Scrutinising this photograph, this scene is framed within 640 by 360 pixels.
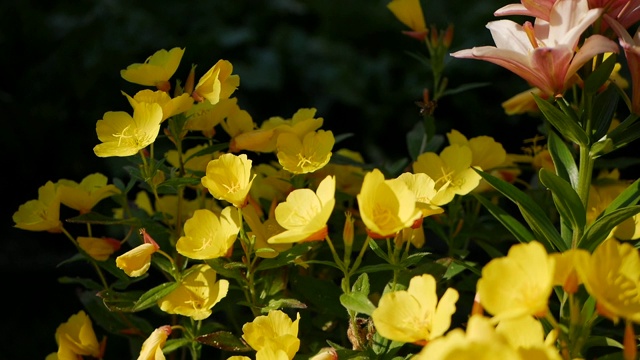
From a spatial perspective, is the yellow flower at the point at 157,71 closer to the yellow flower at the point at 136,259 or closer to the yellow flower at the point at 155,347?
the yellow flower at the point at 136,259

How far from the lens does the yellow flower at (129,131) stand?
38.9 inches

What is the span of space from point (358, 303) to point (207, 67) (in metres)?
1.76

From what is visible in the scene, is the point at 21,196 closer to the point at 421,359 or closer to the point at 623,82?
the point at 623,82

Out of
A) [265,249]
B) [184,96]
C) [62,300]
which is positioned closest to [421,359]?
[265,249]

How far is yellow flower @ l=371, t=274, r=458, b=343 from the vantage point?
0.76 meters

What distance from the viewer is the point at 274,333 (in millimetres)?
896

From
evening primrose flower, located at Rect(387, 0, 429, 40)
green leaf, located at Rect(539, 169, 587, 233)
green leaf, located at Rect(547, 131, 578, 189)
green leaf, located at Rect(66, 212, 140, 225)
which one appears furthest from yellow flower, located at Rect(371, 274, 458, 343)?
evening primrose flower, located at Rect(387, 0, 429, 40)

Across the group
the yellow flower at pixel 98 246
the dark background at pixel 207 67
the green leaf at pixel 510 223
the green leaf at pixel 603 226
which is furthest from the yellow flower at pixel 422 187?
the dark background at pixel 207 67

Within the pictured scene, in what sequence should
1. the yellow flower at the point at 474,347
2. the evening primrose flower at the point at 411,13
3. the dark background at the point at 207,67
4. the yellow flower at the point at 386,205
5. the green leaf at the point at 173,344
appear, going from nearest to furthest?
the yellow flower at the point at 474,347 < the yellow flower at the point at 386,205 < the green leaf at the point at 173,344 < the evening primrose flower at the point at 411,13 < the dark background at the point at 207,67

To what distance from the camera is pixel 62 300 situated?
223cm

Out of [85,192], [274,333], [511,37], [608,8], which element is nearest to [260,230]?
[274,333]

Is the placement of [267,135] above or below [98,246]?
above

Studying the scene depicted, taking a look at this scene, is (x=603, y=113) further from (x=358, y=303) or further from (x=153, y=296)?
(x=153, y=296)

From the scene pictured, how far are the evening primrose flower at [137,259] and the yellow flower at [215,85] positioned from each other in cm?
19
